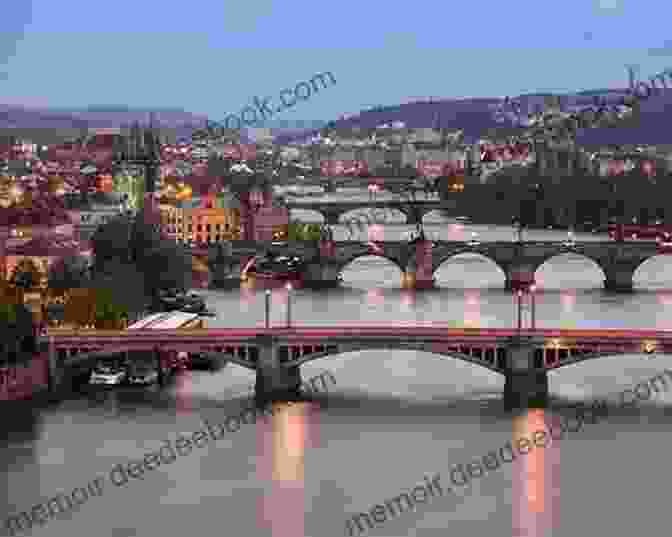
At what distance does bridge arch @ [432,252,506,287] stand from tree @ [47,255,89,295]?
6087 millimetres

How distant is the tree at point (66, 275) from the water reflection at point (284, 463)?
597 cm

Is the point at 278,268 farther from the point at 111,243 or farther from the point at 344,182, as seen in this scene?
the point at 344,182

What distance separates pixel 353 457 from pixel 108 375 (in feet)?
12.9

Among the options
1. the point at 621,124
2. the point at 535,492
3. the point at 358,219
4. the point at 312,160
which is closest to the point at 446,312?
the point at 535,492

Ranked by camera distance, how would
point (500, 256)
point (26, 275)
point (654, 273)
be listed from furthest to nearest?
point (654, 273) < point (500, 256) < point (26, 275)

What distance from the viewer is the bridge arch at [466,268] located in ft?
90.2

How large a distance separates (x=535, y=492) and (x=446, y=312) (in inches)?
377

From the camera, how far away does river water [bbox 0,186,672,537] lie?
40.1ft

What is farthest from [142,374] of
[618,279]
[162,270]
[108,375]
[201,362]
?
[618,279]

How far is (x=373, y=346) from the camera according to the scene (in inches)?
638

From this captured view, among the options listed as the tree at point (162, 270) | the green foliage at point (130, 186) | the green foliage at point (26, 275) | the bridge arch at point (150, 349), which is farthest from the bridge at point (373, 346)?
the green foliage at point (130, 186)

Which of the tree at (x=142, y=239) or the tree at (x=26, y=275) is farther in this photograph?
the tree at (x=142, y=239)

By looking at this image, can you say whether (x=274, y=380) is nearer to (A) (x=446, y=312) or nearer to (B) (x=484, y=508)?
(B) (x=484, y=508)

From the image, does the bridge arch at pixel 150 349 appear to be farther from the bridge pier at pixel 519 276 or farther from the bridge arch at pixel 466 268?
the bridge pier at pixel 519 276
